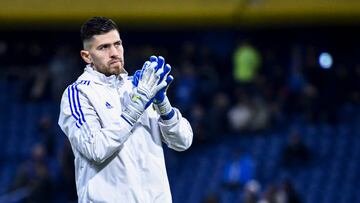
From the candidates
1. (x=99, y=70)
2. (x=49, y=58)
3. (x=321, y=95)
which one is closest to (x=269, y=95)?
(x=321, y=95)

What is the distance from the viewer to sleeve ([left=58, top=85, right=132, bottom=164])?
14.4ft

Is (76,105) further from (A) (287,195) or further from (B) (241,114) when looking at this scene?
(B) (241,114)

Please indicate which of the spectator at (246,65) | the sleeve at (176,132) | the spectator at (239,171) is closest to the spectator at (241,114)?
the spectator at (246,65)

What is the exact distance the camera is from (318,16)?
14508mm

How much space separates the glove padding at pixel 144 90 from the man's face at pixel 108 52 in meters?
0.15

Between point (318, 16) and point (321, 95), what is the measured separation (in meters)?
1.11

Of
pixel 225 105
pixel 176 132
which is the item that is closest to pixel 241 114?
pixel 225 105

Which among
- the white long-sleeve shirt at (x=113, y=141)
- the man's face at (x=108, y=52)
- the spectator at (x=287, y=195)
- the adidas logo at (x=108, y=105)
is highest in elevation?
the man's face at (x=108, y=52)

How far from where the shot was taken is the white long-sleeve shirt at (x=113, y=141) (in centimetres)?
441

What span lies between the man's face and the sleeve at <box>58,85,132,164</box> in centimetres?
16

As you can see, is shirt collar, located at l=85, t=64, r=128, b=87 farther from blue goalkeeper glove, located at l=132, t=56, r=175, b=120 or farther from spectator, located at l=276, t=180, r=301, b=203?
spectator, located at l=276, t=180, r=301, b=203

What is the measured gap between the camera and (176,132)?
460 centimetres

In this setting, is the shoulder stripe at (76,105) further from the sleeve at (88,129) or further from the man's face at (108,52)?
the man's face at (108,52)

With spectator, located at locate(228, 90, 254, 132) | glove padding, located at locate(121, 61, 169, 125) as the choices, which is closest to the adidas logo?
glove padding, located at locate(121, 61, 169, 125)
